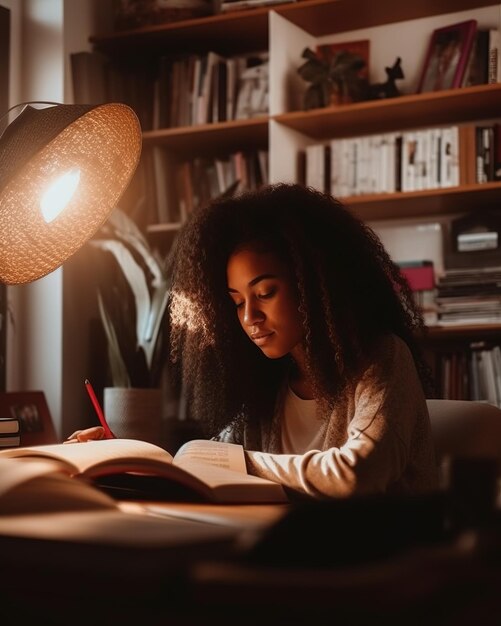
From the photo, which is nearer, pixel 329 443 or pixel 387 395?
pixel 387 395

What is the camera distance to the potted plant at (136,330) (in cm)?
301

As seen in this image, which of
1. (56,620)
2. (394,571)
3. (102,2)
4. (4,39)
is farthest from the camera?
(102,2)

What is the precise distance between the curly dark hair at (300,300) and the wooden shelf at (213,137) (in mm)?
1581

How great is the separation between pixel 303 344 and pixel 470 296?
5.17 feet

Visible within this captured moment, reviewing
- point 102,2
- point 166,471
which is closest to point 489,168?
point 102,2

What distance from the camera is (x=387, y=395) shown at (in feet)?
4.69

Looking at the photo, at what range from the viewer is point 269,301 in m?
1.67

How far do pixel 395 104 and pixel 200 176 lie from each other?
814 millimetres

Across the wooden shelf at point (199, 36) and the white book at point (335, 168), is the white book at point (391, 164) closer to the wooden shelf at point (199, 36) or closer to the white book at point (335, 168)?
the white book at point (335, 168)

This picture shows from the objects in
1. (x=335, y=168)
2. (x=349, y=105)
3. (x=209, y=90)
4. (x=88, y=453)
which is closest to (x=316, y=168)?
(x=335, y=168)

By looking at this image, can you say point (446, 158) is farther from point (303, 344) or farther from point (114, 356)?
point (303, 344)

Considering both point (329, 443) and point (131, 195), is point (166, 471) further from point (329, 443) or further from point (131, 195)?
point (131, 195)

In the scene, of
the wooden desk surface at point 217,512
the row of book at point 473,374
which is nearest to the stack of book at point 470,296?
the row of book at point 473,374

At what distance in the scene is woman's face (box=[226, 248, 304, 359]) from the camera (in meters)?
1.66
